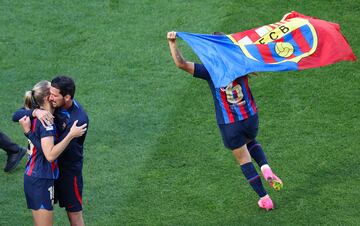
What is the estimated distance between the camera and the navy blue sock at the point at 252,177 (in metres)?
8.90

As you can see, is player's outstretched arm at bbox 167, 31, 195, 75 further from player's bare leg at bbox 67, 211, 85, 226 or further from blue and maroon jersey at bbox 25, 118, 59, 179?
player's bare leg at bbox 67, 211, 85, 226

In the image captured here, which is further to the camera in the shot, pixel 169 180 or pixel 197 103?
pixel 197 103

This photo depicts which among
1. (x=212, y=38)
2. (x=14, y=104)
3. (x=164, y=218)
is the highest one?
(x=212, y=38)

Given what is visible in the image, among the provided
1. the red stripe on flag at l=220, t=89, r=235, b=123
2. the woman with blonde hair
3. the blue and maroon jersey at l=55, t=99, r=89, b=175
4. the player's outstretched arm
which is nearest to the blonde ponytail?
the woman with blonde hair

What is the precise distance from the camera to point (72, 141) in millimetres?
7801

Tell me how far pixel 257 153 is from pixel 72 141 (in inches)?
90.3

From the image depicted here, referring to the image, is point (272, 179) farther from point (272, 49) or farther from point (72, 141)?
point (72, 141)

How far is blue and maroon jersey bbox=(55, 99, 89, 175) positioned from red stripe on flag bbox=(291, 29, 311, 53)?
2.58 m

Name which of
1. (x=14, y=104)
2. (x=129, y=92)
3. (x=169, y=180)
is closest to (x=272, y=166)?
(x=169, y=180)

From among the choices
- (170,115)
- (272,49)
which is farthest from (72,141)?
(170,115)

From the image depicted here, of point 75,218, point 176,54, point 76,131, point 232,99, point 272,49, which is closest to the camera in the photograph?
point 76,131

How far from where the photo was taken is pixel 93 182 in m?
9.69

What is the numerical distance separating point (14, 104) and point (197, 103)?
2.52 metres

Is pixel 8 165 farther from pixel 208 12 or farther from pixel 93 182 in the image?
pixel 208 12
